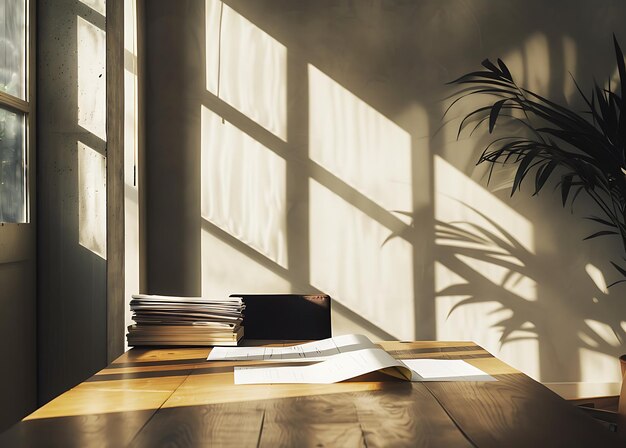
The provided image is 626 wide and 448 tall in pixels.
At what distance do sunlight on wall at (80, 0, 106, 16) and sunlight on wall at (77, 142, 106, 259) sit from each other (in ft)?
2.05

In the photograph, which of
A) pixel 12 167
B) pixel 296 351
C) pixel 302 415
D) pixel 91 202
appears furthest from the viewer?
pixel 91 202

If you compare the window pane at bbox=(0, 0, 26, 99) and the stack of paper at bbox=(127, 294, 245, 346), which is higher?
the window pane at bbox=(0, 0, 26, 99)

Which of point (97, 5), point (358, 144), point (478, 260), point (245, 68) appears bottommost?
point (478, 260)

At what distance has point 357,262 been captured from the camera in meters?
3.79

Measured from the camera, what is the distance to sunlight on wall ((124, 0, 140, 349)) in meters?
3.49

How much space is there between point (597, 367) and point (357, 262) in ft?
4.78

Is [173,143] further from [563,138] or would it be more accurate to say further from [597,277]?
[597,277]

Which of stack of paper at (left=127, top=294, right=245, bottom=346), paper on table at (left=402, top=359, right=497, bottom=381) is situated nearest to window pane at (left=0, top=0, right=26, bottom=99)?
stack of paper at (left=127, top=294, right=245, bottom=346)

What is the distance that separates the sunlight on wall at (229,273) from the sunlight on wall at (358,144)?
2.20 ft

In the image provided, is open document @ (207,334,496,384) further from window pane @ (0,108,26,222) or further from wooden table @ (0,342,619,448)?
window pane @ (0,108,26,222)

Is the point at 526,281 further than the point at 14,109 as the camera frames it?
Yes

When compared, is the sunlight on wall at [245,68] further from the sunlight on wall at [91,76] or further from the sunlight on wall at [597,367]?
the sunlight on wall at [597,367]

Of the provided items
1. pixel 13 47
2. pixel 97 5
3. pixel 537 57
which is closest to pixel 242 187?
pixel 97 5

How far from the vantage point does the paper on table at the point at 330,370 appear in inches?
53.7
